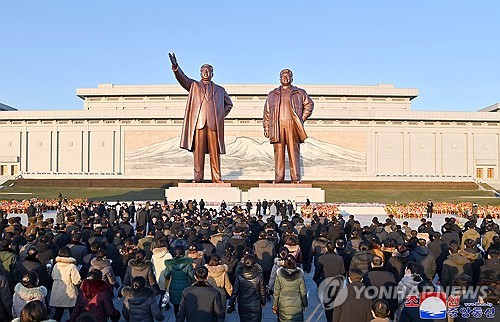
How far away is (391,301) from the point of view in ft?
16.1

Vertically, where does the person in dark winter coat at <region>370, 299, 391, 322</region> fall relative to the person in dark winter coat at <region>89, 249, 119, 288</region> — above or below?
above

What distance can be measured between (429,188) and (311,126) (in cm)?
1296

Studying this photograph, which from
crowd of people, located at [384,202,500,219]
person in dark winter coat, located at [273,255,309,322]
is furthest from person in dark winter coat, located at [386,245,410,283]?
crowd of people, located at [384,202,500,219]

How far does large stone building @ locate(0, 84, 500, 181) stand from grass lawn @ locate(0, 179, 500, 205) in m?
5.96

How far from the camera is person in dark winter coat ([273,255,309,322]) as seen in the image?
15.3ft

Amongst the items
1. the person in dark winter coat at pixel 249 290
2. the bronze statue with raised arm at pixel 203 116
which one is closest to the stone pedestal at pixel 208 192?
the bronze statue with raised arm at pixel 203 116

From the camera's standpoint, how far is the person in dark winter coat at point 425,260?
5.95 metres

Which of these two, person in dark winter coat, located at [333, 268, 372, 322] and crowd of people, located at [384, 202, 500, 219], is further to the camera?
crowd of people, located at [384, 202, 500, 219]

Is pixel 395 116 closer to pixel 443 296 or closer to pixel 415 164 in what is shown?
pixel 415 164

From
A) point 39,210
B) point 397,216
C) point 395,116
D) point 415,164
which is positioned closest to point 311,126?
point 395,116

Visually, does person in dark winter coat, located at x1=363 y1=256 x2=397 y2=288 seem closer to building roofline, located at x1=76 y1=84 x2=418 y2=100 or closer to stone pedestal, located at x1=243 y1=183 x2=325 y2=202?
stone pedestal, located at x1=243 y1=183 x2=325 y2=202

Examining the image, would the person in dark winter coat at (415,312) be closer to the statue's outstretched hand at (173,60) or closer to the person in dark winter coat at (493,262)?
the person in dark winter coat at (493,262)

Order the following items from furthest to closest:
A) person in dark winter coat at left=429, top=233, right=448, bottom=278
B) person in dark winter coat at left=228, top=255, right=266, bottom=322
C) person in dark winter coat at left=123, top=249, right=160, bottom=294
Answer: person in dark winter coat at left=429, top=233, right=448, bottom=278
person in dark winter coat at left=123, top=249, right=160, bottom=294
person in dark winter coat at left=228, top=255, right=266, bottom=322

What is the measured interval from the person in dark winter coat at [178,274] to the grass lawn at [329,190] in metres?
25.5
